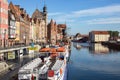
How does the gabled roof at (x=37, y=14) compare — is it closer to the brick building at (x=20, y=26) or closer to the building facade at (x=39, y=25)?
the building facade at (x=39, y=25)

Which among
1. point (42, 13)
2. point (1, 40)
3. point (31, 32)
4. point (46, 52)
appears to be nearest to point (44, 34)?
point (42, 13)

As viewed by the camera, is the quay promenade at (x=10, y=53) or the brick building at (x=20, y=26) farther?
the brick building at (x=20, y=26)

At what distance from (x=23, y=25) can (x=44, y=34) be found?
58713 millimetres

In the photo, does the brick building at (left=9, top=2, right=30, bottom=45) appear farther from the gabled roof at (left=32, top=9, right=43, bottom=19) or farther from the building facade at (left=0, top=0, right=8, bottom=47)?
the gabled roof at (left=32, top=9, right=43, bottom=19)

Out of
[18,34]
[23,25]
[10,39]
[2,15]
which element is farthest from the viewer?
[23,25]

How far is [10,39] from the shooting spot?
88375 millimetres

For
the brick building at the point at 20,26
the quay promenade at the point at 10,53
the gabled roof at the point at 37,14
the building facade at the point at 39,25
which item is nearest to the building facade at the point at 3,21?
the quay promenade at the point at 10,53

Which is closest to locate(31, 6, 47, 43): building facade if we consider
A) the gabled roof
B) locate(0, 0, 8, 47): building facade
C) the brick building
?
the gabled roof

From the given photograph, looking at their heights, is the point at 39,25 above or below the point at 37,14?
below

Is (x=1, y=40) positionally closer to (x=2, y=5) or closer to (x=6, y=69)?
(x=2, y=5)

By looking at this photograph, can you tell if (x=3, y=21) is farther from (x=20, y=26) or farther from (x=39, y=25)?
(x=39, y=25)

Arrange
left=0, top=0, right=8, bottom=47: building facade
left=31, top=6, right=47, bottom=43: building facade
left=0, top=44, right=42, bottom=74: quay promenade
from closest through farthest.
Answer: left=0, top=44, right=42, bottom=74: quay promenade → left=0, top=0, right=8, bottom=47: building facade → left=31, top=6, right=47, bottom=43: building facade

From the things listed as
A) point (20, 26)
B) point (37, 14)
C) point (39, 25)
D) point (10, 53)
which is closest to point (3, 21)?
point (10, 53)

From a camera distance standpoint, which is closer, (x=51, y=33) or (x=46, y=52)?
(x=46, y=52)
